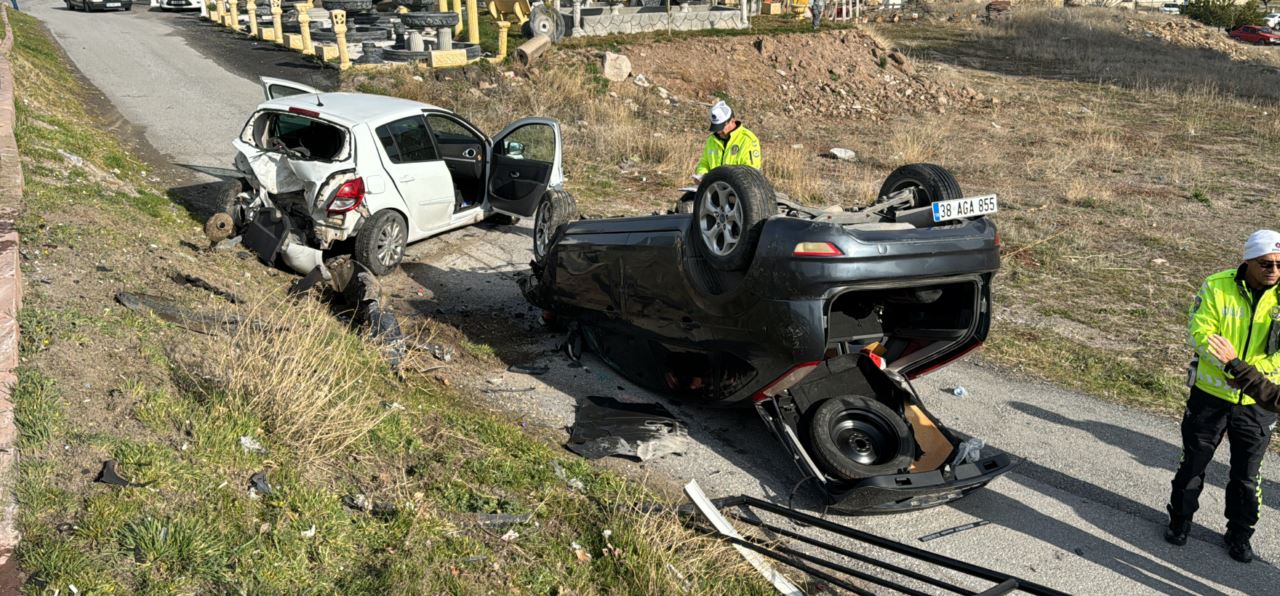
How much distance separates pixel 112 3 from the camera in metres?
37.1

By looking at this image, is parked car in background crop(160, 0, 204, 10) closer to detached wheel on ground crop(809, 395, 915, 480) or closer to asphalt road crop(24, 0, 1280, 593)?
asphalt road crop(24, 0, 1280, 593)

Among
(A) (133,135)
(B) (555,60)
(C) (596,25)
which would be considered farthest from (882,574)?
(C) (596,25)

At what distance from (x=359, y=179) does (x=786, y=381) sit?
208 inches

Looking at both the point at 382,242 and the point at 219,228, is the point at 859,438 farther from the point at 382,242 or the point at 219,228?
the point at 219,228

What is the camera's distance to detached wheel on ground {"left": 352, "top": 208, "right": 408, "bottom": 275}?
29.5 ft

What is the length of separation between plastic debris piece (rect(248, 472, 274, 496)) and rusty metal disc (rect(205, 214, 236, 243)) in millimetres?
5412

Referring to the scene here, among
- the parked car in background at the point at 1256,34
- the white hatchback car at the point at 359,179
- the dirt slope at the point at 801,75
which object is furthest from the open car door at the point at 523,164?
the parked car in background at the point at 1256,34

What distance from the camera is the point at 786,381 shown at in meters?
5.38

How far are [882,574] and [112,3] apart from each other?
136 ft

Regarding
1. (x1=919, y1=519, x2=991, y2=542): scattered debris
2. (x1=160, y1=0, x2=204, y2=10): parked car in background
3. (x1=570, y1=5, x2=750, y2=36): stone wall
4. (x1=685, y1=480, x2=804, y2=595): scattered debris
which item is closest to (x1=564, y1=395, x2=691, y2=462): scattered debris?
(x1=685, y1=480, x2=804, y2=595): scattered debris

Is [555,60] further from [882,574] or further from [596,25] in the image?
[882,574]

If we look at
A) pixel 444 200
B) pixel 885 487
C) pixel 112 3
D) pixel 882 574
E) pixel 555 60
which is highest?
pixel 112 3

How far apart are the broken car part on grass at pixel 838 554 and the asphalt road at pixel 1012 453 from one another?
219 millimetres

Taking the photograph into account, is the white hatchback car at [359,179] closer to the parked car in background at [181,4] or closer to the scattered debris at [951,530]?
the scattered debris at [951,530]
